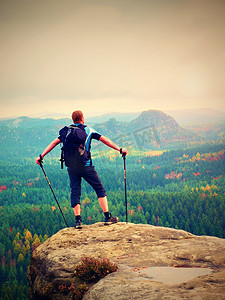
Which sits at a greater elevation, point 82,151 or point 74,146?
point 74,146

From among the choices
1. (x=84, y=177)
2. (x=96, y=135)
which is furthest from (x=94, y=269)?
(x=96, y=135)

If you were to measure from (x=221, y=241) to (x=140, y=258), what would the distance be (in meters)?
3.40

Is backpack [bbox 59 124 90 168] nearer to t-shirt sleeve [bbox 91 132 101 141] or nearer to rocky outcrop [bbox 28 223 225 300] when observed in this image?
t-shirt sleeve [bbox 91 132 101 141]

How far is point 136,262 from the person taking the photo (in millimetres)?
9203

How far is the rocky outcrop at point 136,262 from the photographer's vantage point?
682cm

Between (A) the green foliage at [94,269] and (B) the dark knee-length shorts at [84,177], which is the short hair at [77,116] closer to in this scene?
(B) the dark knee-length shorts at [84,177]

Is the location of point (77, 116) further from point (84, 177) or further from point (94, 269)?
point (94, 269)

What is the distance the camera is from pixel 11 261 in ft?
274

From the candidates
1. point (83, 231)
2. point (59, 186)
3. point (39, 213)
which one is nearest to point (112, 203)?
point (39, 213)

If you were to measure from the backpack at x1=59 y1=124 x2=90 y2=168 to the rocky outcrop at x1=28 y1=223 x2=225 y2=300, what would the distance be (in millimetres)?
3248

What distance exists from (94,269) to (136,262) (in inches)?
59.6

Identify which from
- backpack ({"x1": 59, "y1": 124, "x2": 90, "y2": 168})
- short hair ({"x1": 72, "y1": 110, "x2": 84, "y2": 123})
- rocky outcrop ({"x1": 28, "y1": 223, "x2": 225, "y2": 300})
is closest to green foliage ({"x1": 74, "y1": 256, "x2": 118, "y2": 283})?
rocky outcrop ({"x1": 28, "y1": 223, "x2": 225, "y2": 300})

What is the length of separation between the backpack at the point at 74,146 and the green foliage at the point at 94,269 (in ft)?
12.6

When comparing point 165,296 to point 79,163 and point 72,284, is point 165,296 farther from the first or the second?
point 79,163
